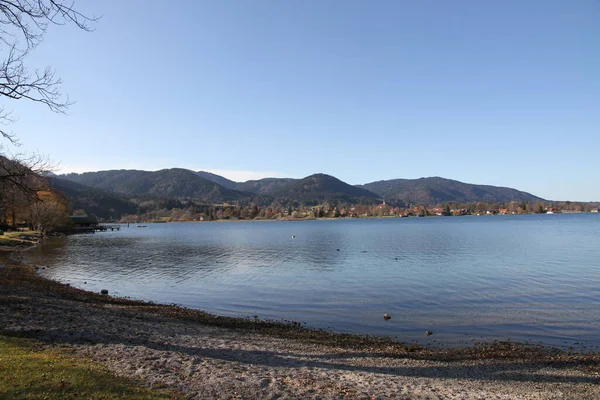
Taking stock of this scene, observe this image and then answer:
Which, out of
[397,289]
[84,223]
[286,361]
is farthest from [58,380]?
[84,223]

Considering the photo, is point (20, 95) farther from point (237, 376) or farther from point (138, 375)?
point (237, 376)

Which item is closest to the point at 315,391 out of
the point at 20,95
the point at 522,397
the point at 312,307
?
the point at 522,397

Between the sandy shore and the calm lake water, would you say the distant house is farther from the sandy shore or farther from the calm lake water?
the sandy shore

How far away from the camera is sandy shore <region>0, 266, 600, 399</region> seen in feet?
30.7

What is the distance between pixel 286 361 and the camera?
479 inches

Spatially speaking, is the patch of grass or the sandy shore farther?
the sandy shore

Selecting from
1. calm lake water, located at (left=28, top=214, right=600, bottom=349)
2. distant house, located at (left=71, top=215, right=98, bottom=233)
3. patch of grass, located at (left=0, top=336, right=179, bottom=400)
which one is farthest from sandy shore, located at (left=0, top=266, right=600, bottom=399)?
distant house, located at (left=71, top=215, right=98, bottom=233)

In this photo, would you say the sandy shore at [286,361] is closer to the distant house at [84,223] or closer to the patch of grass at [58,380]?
the patch of grass at [58,380]

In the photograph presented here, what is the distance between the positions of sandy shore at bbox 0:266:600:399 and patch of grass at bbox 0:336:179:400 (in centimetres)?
71

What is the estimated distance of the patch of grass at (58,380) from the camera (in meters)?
7.07

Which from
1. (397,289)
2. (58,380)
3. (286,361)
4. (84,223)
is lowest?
(397,289)

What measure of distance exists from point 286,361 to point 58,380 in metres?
6.35

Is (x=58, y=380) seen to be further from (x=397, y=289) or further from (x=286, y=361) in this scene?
(x=397, y=289)

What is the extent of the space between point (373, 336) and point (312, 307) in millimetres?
6442
